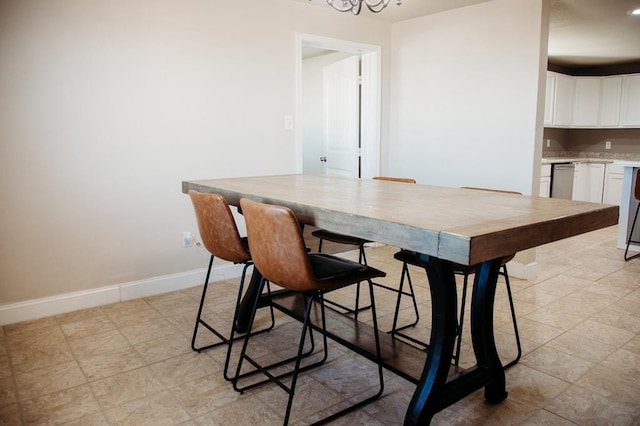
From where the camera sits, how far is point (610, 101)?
6996mm

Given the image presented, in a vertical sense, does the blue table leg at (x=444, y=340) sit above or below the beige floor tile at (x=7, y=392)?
above

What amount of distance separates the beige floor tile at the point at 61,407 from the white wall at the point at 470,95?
3326 millimetres

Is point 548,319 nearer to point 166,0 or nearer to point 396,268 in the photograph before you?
point 396,268

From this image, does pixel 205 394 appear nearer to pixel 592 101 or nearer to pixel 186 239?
pixel 186 239

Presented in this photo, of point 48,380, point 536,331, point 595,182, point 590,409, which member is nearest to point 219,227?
point 48,380

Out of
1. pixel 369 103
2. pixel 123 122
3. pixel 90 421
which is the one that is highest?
pixel 369 103

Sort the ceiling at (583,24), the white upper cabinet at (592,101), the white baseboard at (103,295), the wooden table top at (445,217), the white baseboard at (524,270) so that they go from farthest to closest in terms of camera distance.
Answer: the white upper cabinet at (592,101)
the ceiling at (583,24)
the white baseboard at (524,270)
the white baseboard at (103,295)
the wooden table top at (445,217)

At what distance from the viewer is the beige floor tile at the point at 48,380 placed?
2129mm

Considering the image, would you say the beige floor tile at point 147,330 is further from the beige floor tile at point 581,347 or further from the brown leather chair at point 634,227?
the brown leather chair at point 634,227

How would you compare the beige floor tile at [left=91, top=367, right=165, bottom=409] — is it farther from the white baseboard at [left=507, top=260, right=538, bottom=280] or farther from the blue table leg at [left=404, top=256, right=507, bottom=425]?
the white baseboard at [left=507, top=260, right=538, bottom=280]

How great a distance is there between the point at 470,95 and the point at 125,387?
11.4 feet

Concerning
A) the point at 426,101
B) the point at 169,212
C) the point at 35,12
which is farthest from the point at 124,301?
the point at 426,101

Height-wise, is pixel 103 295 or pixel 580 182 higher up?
pixel 580 182

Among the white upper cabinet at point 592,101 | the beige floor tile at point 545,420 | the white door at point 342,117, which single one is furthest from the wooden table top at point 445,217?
the white upper cabinet at point 592,101
